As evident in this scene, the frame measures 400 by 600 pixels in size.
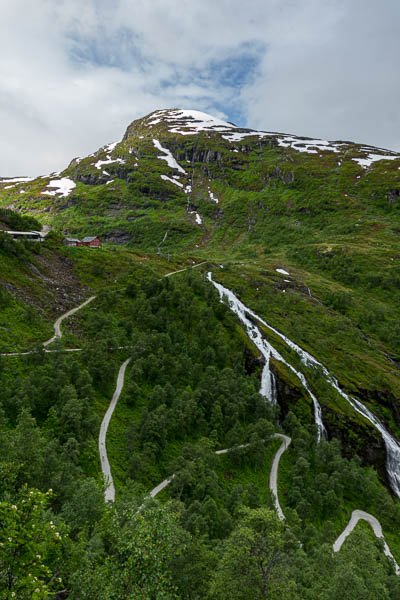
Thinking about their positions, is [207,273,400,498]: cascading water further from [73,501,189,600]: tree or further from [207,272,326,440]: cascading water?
[73,501,189,600]: tree

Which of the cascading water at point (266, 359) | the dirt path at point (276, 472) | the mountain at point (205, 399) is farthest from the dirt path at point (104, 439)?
the cascading water at point (266, 359)

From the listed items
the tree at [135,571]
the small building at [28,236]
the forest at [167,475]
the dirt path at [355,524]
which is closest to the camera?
the tree at [135,571]

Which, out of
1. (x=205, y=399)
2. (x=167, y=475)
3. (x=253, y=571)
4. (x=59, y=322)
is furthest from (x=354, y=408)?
(x=59, y=322)

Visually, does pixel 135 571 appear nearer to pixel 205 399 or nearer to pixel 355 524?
pixel 205 399

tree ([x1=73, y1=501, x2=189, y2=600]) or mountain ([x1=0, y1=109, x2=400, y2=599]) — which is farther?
mountain ([x1=0, y1=109, x2=400, y2=599])

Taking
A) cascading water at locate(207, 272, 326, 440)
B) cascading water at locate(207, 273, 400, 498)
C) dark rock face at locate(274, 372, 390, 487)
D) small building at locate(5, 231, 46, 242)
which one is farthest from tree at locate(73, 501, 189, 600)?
small building at locate(5, 231, 46, 242)

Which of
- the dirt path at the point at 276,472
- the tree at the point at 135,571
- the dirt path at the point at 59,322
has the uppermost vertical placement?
the tree at the point at 135,571

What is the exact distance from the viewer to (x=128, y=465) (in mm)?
42562

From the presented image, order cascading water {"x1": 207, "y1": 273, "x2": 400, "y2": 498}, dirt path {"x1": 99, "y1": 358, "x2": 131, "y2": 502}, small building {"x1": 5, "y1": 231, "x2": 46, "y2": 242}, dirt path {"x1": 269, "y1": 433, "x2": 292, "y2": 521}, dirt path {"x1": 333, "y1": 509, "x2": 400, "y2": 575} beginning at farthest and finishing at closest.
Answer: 1. small building {"x1": 5, "y1": 231, "x2": 46, "y2": 242}
2. cascading water {"x1": 207, "y1": 273, "x2": 400, "y2": 498}
3. dirt path {"x1": 269, "y1": 433, "x2": 292, "y2": 521}
4. dirt path {"x1": 333, "y1": 509, "x2": 400, "y2": 575}
5. dirt path {"x1": 99, "y1": 358, "x2": 131, "y2": 502}

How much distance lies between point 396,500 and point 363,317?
209 ft

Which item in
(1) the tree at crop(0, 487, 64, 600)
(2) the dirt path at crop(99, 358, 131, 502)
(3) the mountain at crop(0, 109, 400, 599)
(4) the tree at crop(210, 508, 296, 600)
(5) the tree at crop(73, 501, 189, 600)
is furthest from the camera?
(2) the dirt path at crop(99, 358, 131, 502)

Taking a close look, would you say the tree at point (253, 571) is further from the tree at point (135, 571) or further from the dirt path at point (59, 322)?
the dirt path at point (59, 322)

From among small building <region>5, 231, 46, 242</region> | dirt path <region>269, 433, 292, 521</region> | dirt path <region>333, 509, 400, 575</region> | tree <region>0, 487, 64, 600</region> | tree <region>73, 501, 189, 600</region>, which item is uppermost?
small building <region>5, 231, 46, 242</region>

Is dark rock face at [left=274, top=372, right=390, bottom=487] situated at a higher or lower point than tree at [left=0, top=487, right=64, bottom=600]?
lower
